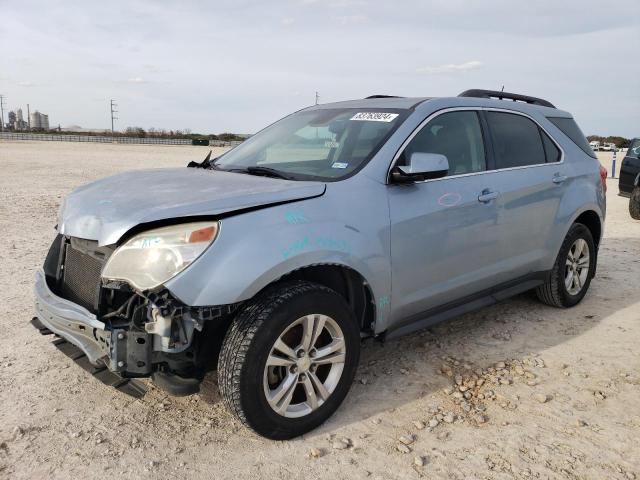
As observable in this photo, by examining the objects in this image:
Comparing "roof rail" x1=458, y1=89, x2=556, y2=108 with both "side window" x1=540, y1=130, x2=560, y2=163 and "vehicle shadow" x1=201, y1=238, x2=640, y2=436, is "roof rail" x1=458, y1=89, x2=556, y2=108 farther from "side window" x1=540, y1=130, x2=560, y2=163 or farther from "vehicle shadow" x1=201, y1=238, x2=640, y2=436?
"vehicle shadow" x1=201, y1=238, x2=640, y2=436

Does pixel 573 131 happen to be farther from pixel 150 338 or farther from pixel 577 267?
pixel 150 338

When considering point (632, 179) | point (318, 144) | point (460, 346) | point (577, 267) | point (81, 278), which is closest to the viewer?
point (81, 278)

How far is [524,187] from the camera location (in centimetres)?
424

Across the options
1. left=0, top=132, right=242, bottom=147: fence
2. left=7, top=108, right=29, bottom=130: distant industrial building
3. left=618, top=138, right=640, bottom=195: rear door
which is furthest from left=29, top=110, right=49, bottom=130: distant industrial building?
left=618, top=138, right=640, bottom=195: rear door

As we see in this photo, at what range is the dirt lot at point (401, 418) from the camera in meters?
2.74

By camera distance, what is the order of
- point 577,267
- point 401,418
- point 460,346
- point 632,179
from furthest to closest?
1. point 632,179
2. point 577,267
3. point 460,346
4. point 401,418

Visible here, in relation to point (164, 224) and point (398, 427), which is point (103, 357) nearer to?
point (164, 224)

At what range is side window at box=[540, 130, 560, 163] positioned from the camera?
4672mm

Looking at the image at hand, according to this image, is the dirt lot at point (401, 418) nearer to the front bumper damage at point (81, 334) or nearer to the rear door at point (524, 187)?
the front bumper damage at point (81, 334)

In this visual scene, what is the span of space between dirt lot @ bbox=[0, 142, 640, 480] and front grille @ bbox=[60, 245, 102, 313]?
68cm

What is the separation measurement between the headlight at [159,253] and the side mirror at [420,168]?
1.22m

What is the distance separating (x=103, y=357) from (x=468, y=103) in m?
3.00

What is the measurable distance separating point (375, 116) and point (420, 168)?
685 mm

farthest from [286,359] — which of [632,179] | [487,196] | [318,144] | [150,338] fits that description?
[632,179]
